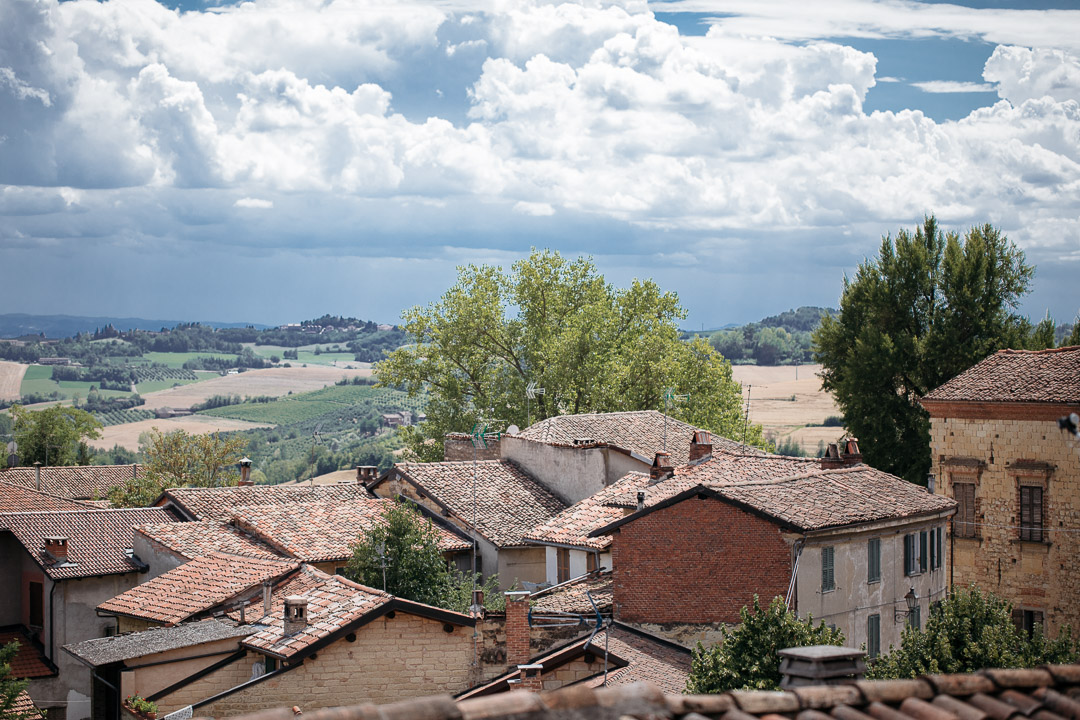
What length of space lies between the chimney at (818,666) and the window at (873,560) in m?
15.9

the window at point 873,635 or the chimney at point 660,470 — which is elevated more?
the chimney at point 660,470

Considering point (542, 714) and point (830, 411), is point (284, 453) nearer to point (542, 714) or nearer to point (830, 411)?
point (830, 411)

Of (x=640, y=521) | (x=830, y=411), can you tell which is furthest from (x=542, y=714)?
(x=830, y=411)

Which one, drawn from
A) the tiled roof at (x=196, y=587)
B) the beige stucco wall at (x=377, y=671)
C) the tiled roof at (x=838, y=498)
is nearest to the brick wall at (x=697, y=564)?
the tiled roof at (x=838, y=498)

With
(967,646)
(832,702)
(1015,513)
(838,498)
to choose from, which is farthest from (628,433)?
(832,702)

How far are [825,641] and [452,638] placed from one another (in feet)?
24.8

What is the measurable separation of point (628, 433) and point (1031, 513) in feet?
54.7

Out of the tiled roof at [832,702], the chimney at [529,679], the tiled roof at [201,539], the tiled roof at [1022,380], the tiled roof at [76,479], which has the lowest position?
the tiled roof at [76,479]

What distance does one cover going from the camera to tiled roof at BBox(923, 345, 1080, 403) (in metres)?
32.6

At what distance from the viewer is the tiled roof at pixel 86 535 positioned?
3419 cm

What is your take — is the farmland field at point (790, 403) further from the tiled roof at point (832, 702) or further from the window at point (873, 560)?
the tiled roof at point (832, 702)

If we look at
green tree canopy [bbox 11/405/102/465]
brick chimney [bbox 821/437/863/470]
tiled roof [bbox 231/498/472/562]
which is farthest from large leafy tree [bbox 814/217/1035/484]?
green tree canopy [bbox 11/405/102/465]

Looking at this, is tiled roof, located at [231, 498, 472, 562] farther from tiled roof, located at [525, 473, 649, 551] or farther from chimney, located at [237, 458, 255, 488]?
chimney, located at [237, 458, 255, 488]

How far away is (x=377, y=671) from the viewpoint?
23047 mm
